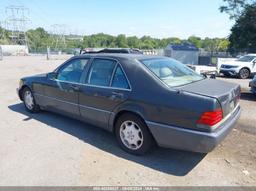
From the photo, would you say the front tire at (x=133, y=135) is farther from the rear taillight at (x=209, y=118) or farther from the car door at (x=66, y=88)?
the car door at (x=66, y=88)

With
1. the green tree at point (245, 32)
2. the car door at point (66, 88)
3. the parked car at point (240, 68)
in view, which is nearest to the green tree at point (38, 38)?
the green tree at point (245, 32)

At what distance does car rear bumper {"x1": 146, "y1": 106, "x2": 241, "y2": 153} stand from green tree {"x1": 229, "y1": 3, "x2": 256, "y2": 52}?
26.8 meters

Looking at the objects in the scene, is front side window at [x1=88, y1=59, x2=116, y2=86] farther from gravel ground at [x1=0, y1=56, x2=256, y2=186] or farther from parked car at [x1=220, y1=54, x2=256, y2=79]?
parked car at [x1=220, y1=54, x2=256, y2=79]

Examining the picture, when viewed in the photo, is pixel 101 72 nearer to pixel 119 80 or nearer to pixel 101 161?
pixel 119 80

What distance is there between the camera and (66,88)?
4.58 m

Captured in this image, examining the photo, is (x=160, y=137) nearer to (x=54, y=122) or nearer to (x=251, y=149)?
(x=251, y=149)

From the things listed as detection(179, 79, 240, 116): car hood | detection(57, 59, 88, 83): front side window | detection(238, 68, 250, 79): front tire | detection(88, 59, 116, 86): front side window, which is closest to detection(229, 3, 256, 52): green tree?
detection(238, 68, 250, 79): front tire

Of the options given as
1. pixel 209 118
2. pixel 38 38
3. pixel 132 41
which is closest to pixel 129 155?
pixel 209 118

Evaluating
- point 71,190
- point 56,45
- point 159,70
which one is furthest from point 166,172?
point 56,45

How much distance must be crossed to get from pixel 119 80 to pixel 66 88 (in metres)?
1.38

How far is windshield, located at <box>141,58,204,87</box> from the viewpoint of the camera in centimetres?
357

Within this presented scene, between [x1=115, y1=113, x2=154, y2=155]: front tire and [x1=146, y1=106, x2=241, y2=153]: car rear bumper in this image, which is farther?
[x1=115, y1=113, x2=154, y2=155]: front tire

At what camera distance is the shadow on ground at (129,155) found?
340 centimetres

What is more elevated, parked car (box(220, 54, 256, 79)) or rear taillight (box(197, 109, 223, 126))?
parked car (box(220, 54, 256, 79))
